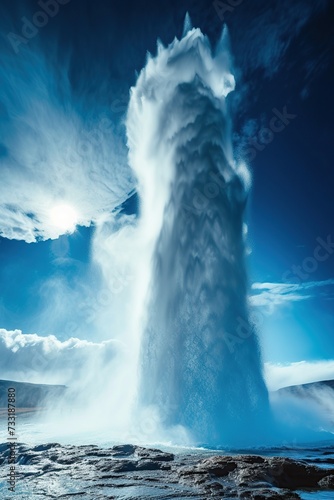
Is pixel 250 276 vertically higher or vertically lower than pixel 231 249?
lower

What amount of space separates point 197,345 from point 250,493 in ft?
32.3

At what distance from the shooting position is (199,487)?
25.2ft

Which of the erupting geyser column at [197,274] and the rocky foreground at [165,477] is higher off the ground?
the erupting geyser column at [197,274]

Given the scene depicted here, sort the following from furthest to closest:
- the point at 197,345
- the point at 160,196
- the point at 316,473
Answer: the point at 160,196 < the point at 197,345 < the point at 316,473

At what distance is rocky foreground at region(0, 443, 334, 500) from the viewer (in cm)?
736

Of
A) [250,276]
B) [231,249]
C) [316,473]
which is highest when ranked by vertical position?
[231,249]

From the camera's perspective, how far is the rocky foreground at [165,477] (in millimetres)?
7359

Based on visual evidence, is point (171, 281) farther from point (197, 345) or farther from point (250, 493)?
point (250, 493)

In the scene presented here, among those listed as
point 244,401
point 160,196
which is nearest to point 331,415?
point 244,401

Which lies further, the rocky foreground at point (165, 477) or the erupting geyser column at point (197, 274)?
the erupting geyser column at point (197, 274)

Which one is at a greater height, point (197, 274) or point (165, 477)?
point (197, 274)

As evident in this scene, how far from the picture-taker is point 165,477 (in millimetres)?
8727

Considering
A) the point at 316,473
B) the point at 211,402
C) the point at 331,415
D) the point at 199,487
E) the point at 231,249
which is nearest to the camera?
the point at 199,487

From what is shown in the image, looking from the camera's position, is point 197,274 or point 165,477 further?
point 197,274
